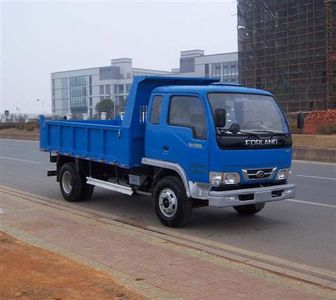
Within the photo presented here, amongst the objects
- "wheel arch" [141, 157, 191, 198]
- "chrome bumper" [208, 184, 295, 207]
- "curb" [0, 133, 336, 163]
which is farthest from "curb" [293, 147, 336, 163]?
"wheel arch" [141, 157, 191, 198]

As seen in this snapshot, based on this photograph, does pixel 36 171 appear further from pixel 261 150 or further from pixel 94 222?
pixel 261 150

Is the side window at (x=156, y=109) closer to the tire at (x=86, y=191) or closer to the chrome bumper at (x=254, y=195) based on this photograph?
the chrome bumper at (x=254, y=195)

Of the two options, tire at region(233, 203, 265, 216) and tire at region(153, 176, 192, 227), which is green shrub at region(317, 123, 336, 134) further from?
tire at region(153, 176, 192, 227)

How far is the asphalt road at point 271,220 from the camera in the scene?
→ 734 cm

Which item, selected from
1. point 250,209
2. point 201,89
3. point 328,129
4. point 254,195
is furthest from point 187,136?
point 328,129

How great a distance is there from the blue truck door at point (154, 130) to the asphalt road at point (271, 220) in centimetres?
118

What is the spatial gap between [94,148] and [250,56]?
139 feet

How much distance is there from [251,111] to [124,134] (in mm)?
2234

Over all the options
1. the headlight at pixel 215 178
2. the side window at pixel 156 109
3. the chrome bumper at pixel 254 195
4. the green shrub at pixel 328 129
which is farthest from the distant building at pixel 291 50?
the headlight at pixel 215 178

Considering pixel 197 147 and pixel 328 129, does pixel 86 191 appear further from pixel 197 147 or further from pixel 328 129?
pixel 328 129

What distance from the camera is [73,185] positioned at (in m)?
11.0

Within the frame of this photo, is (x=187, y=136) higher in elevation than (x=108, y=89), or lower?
lower

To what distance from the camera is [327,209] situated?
1015 cm

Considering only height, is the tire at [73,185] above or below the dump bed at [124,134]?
below
